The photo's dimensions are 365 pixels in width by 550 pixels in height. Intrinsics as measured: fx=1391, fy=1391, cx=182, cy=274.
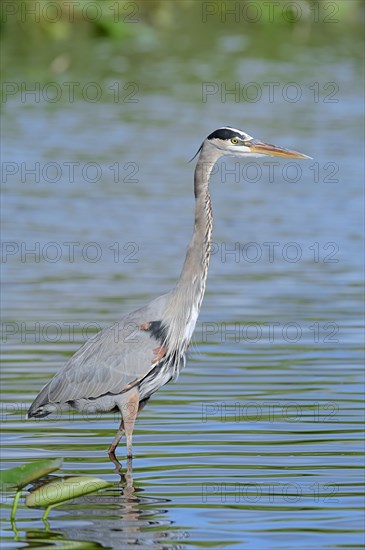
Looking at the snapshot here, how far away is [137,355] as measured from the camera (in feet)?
26.7

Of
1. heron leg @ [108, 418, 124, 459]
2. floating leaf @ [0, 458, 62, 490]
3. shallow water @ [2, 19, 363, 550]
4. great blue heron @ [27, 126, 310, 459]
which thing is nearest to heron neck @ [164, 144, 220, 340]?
great blue heron @ [27, 126, 310, 459]

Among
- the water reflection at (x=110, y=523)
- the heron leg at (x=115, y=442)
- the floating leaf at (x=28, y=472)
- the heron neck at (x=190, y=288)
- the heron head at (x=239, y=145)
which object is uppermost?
the heron head at (x=239, y=145)

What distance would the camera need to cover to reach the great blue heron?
8125 millimetres

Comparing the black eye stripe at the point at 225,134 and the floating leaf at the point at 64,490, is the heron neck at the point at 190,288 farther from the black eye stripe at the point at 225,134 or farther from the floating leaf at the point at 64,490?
the floating leaf at the point at 64,490

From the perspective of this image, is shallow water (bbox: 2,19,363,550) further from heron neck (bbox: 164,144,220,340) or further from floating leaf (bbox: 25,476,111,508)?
heron neck (bbox: 164,144,220,340)

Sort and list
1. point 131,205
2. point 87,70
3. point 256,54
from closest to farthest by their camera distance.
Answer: point 131,205, point 87,70, point 256,54

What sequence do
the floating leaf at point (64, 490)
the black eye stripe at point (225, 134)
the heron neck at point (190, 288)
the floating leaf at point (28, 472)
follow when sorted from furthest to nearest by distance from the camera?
the black eye stripe at point (225, 134) < the heron neck at point (190, 288) < the floating leaf at point (64, 490) < the floating leaf at point (28, 472)

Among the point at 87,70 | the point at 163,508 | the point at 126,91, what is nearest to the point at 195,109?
the point at 126,91

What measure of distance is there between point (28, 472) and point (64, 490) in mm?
287

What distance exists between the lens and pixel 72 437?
862 cm

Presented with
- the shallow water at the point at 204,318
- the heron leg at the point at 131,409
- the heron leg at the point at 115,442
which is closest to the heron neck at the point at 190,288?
the heron leg at the point at 131,409

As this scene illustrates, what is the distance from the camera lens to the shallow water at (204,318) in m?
7.25

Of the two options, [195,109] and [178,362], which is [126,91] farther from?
[178,362]

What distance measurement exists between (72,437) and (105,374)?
2.27 ft
